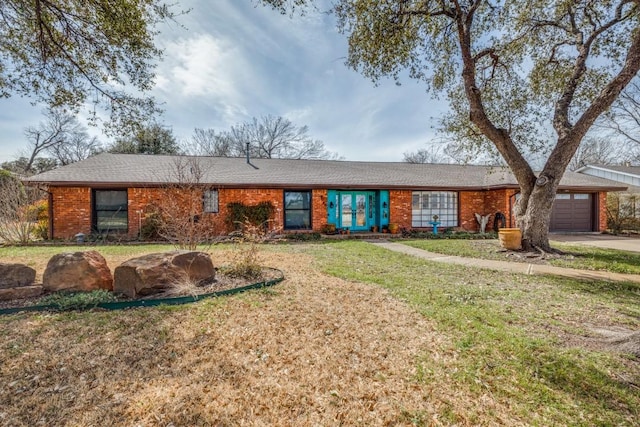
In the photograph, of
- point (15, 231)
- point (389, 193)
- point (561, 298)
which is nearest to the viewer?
point (561, 298)

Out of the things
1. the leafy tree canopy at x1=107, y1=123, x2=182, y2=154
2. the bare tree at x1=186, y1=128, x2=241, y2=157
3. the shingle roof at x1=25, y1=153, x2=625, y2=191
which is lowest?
the shingle roof at x1=25, y1=153, x2=625, y2=191

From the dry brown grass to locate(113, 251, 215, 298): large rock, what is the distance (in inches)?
22.4

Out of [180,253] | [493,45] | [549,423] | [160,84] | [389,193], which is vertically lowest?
[549,423]

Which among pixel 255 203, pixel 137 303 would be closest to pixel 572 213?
pixel 255 203

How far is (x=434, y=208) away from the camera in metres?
14.9

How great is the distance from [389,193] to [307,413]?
42.6 ft

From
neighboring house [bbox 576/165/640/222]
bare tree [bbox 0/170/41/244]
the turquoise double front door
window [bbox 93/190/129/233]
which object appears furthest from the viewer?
neighboring house [bbox 576/165/640/222]

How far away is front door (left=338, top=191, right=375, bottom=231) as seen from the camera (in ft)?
47.0

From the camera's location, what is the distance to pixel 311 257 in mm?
8352

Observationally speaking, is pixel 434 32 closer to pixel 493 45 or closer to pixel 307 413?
pixel 493 45

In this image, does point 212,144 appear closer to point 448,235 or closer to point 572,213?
point 448,235

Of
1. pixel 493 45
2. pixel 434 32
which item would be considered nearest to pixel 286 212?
pixel 434 32

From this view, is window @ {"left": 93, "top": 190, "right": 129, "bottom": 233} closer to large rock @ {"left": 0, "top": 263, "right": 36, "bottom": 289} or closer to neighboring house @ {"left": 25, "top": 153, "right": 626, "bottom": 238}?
neighboring house @ {"left": 25, "top": 153, "right": 626, "bottom": 238}

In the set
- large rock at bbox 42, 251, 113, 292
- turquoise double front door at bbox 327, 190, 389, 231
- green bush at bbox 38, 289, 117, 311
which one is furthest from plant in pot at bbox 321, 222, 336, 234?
green bush at bbox 38, 289, 117, 311
